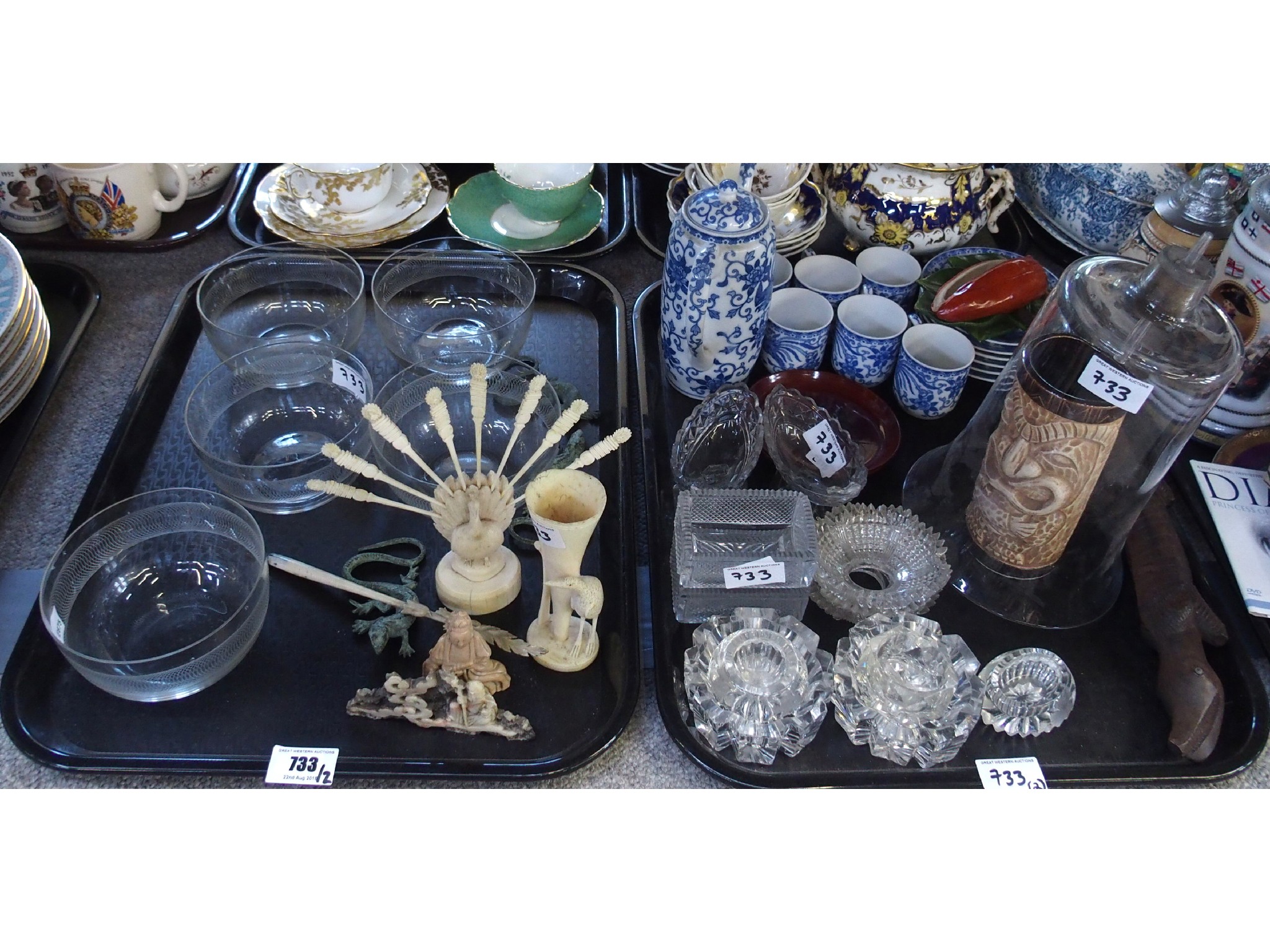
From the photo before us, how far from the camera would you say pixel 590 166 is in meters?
1.34

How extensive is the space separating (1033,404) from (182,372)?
95 centimetres

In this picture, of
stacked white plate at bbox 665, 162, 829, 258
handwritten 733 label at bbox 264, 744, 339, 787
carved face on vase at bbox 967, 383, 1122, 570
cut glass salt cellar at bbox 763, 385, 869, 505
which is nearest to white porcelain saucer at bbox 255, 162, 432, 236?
stacked white plate at bbox 665, 162, 829, 258

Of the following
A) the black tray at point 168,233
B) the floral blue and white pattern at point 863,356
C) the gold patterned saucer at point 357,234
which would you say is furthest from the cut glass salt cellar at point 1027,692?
the black tray at point 168,233

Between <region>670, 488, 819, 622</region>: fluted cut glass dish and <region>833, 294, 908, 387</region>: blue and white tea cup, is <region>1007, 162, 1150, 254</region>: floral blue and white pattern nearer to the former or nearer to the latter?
<region>833, 294, 908, 387</region>: blue and white tea cup

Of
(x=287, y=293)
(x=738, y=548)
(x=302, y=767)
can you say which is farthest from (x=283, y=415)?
(x=738, y=548)

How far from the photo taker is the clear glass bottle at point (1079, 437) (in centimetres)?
86

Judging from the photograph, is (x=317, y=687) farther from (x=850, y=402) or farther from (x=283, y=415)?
(x=850, y=402)

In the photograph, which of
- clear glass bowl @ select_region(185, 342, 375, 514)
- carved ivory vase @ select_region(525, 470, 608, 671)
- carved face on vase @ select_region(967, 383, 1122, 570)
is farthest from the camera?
clear glass bowl @ select_region(185, 342, 375, 514)

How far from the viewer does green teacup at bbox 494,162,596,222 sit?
127cm

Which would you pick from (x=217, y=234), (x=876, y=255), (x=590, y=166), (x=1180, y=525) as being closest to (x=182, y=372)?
(x=217, y=234)

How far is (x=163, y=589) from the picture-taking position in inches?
36.6

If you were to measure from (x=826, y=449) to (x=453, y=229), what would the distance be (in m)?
0.62

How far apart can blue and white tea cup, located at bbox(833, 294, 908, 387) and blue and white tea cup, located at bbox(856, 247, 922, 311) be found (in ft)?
0.06

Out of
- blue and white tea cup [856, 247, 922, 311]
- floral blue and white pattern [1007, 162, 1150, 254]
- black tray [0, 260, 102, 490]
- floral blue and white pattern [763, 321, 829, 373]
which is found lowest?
black tray [0, 260, 102, 490]
